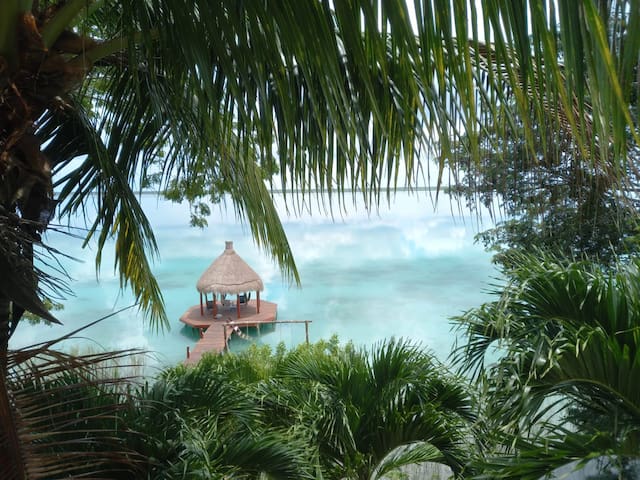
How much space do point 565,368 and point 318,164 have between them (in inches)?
42.7

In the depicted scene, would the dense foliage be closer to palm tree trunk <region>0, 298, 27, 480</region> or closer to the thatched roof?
palm tree trunk <region>0, 298, 27, 480</region>

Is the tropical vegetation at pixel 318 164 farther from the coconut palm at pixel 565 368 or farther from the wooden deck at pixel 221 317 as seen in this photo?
the wooden deck at pixel 221 317

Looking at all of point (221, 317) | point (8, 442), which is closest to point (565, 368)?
point (8, 442)

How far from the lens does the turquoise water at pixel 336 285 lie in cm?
1218

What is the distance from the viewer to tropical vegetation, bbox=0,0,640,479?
0.65 meters

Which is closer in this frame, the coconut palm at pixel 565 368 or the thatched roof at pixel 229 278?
the coconut palm at pixel 565 368

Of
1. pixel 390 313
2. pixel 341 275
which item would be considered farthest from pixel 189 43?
pixel 341 275

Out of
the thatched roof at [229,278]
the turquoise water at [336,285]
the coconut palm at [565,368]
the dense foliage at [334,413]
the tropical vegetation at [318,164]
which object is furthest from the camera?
the turquoise water at [336,285]

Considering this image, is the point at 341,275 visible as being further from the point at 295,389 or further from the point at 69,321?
the point at 295,389

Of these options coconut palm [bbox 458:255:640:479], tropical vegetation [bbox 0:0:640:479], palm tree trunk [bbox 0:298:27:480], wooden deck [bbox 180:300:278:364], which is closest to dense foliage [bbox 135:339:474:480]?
tropical vegetation [bbox 0:0:640:479]

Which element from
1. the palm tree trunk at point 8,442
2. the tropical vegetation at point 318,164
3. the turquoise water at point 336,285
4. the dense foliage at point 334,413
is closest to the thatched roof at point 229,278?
the turquoise water at point 336,285

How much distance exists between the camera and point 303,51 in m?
0.81

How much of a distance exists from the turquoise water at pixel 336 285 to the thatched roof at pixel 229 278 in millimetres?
1144

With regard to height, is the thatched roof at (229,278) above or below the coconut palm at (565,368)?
below
